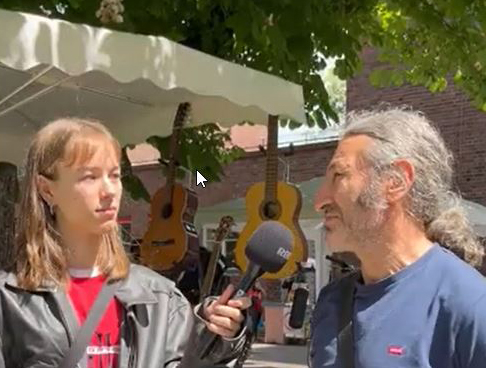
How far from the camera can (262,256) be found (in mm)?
2104

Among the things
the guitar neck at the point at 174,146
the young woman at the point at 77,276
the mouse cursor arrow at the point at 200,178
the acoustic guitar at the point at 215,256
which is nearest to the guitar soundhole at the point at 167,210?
the guitar neck at the point at 174,146

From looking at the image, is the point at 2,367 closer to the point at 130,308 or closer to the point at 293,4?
the point at 130,308

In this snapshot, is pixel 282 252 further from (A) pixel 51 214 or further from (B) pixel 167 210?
(B) pixel 167 210

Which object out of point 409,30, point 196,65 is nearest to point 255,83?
point 196,65

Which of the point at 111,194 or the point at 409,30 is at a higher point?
the point at 409,30

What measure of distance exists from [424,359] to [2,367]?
1045 mm

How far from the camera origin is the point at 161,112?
212 inches

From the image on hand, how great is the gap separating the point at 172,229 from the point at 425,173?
381 cm

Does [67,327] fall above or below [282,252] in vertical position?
below

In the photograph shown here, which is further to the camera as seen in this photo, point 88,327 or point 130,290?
point 130,290

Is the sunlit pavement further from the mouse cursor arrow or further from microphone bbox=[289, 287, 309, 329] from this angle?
microphone bbox=[289, 287, 309, 329]

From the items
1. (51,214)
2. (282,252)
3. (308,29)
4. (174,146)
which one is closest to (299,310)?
(282,252)

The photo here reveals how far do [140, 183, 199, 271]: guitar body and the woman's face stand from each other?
316 centimetres

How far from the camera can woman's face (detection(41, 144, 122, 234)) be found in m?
2.39
